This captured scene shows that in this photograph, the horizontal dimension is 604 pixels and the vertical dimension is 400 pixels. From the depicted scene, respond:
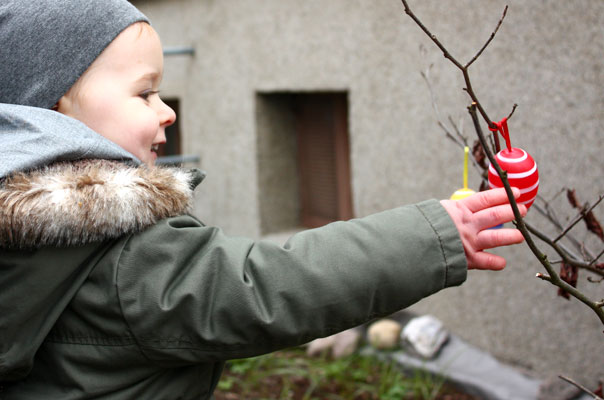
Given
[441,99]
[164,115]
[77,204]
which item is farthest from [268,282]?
[441,99]

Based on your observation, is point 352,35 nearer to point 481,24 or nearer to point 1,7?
point 481,24

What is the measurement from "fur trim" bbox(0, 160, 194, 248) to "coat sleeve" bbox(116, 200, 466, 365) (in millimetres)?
60

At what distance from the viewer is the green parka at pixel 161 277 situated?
1.23m

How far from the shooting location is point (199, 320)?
125cm

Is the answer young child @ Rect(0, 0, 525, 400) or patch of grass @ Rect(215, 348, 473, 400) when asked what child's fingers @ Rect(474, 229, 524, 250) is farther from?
patch of grass @ Rect(215, 348, 473, 400)

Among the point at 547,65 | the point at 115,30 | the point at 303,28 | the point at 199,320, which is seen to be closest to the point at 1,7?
the point at 115,30

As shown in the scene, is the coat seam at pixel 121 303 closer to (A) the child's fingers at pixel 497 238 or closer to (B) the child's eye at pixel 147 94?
(B) the child's eye at pixel 147 94

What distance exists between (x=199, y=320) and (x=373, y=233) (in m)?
0.38

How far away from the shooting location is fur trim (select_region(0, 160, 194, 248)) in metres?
1.20

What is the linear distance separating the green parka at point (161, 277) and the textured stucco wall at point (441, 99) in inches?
47.7

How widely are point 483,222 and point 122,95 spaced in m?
0.82

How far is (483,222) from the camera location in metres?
1.25

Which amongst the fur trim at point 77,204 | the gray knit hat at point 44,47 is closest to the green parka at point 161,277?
the fur trim at point 77,204

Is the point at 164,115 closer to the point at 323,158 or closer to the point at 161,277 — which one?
the point at 161,277
